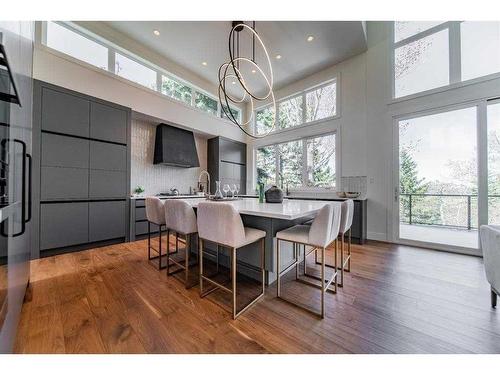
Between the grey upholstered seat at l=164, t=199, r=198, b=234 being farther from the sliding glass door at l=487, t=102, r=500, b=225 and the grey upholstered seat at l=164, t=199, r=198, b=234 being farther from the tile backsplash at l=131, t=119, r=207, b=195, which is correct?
the sliding glass door at l=487, t=102, r=500, b=225

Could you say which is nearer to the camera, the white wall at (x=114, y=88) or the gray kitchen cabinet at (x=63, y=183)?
the gray kitchen cabinet at (x=63, y=183)

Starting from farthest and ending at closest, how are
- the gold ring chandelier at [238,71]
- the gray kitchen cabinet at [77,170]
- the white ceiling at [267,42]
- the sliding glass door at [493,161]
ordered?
the white ceiling at [267,42] < the sliding glass door at [493,161] < the gray kitchen cabinet at [77,170] < the gold ring chandelier at [238,71]

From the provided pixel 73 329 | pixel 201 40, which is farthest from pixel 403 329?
pixel 201 40

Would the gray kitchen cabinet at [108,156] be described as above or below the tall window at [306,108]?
below

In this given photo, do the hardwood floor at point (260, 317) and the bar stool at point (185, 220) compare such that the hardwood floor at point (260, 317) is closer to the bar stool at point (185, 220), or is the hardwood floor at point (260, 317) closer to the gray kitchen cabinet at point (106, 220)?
the bar stool at point (185, 220)

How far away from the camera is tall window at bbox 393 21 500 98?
9.66 feet

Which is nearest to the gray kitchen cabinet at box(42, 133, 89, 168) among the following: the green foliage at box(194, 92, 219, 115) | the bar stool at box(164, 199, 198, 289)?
the bar stool at box(164, 199, 198, 289)

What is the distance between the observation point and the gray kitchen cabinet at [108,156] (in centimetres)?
318

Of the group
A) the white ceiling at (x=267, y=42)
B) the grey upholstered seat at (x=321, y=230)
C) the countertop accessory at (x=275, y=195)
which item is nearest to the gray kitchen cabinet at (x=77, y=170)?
the white ceiling at (x=267, y=42)

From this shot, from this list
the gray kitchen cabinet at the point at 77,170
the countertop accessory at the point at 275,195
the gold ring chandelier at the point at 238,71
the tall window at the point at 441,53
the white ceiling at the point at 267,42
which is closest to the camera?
the gold ring chandelier at the point at 238,71

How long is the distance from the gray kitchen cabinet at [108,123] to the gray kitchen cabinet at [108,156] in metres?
0.12

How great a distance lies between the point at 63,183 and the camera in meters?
2.88

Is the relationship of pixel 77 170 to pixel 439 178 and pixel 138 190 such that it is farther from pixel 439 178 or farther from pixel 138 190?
pixel 439 178
